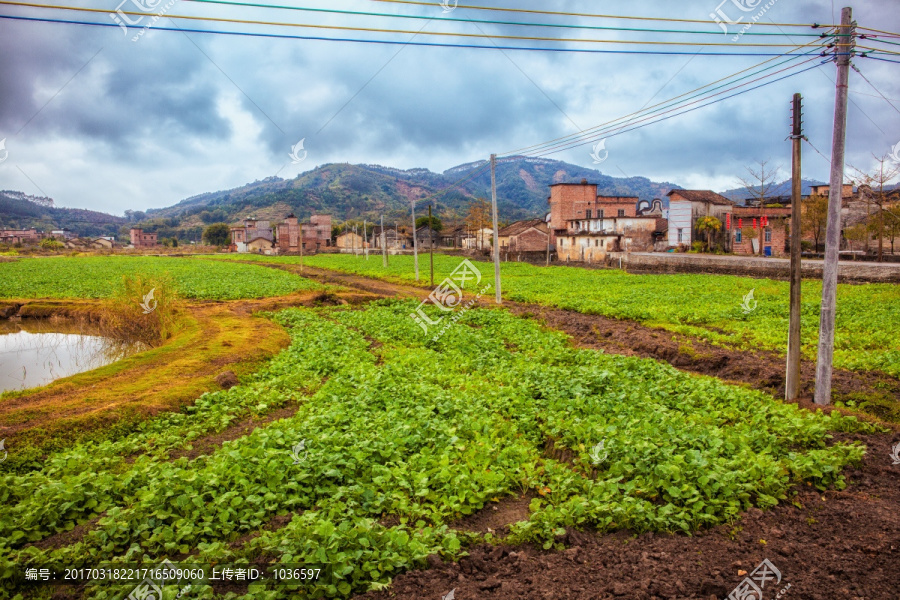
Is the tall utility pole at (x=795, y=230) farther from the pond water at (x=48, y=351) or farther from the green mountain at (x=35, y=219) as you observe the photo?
the green mountain at (x=35, y=219)

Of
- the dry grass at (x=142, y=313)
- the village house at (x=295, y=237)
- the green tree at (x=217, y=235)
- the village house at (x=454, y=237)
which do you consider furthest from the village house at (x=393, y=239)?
the dry grass at (x=142, y=313)

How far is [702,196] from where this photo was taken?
196ft

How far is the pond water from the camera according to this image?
1803 cm

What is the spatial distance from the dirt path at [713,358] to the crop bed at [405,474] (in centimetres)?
235

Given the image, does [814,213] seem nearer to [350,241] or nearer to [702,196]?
[702,196]

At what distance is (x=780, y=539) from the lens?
6.07m

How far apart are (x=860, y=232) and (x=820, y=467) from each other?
50256 mm

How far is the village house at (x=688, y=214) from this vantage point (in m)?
58.8

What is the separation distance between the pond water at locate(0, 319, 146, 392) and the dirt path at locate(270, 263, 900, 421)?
58.7 feet

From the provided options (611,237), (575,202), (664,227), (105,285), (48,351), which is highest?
(575,202)

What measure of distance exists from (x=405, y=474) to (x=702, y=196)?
61720 mm

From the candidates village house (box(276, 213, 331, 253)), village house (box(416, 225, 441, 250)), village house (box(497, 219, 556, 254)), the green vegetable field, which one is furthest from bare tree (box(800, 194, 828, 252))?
village house (box(276, 213, 331, 253))

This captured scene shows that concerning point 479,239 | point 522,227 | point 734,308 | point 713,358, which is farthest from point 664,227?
point 713,358

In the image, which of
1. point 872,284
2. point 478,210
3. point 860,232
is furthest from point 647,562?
point 478,210
